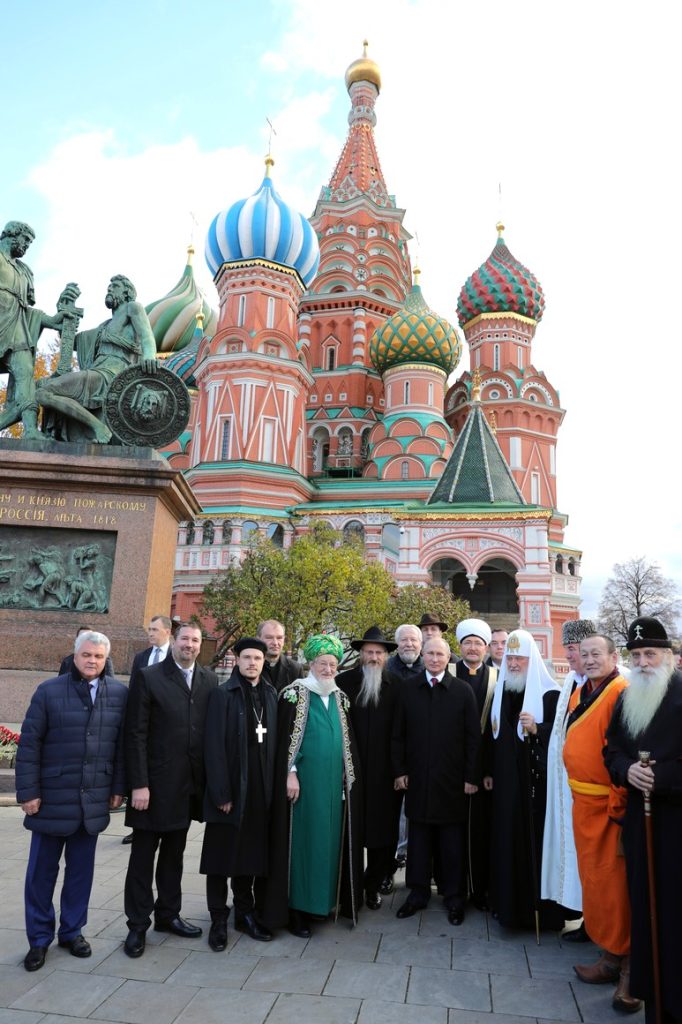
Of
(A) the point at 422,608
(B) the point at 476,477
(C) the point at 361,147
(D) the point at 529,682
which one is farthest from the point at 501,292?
(D) the point at 529,682

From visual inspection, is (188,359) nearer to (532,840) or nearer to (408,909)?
(408,909)

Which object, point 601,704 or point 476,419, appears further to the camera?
point 476,419

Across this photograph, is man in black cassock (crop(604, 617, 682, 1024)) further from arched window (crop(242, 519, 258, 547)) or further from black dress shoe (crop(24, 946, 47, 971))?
arched window (crop(242, 519, 258, 547))

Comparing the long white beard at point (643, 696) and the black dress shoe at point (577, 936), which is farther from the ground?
the long white beard at point (643, 696)

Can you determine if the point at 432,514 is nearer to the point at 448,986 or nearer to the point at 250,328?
the point at 250,328

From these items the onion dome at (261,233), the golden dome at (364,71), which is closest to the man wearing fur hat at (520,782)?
the onion dome at (261,233)

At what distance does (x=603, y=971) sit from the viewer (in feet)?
11.4

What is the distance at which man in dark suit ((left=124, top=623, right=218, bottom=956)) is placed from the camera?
3.81m

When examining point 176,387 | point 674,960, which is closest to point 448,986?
point 674,960

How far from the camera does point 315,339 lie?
3809 centimetres

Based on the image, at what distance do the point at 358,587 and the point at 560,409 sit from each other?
21.7m

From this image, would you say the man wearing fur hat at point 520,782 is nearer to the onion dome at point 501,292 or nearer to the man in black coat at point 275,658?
the man in black coat at point 275,658

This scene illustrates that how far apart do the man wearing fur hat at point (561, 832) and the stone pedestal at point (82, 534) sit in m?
4.61

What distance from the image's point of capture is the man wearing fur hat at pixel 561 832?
3.98m
